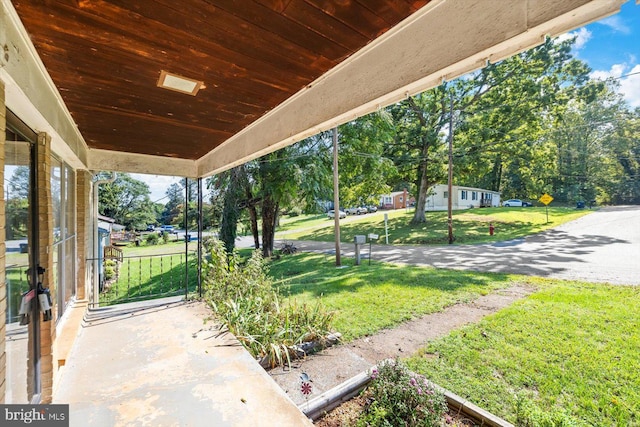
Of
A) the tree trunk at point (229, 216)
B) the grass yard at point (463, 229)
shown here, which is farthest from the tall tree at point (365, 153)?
the tree trunk at point (229, 216)

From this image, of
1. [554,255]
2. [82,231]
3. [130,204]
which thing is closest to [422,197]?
[554,255]

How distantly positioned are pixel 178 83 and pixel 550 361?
181 inches

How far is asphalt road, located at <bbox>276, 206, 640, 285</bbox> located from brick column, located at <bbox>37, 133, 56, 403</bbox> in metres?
8.64

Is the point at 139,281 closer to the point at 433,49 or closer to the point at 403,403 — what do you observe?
the point at 403,403

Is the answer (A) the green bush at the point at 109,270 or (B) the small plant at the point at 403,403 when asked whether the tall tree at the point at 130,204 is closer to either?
(A) the green bush at the point at 109,270

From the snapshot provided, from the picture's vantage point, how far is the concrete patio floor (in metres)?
2.21

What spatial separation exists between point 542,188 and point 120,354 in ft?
115

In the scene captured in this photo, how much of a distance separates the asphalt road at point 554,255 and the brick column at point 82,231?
7807 millimetres

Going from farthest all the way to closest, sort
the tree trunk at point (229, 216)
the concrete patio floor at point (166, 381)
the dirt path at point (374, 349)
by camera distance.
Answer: the tree trunk at point (229, 216), the dirt path at point (374, 349), the concrete patio floor at point (166, 381)

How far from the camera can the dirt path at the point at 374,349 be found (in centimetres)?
296

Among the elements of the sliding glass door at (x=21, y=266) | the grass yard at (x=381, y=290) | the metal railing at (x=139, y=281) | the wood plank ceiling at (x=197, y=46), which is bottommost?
the metal railing at (x=139, y=281)

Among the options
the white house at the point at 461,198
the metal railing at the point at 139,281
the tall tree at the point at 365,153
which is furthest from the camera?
the white house at the point at 461,198

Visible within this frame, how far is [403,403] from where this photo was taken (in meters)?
2.26

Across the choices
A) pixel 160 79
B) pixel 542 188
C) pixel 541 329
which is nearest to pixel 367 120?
pixel 541 329
